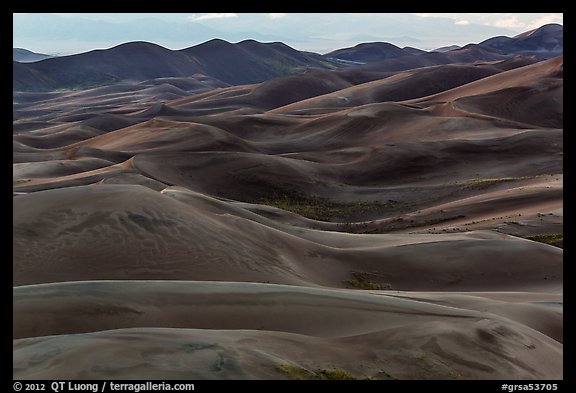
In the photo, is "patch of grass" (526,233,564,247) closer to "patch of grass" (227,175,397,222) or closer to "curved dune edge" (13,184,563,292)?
"curved dune edge" (13,184,563,292)

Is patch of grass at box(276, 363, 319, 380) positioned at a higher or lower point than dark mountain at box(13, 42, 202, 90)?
lower

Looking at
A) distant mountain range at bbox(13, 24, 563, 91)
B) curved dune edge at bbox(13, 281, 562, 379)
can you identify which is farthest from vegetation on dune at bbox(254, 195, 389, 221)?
distant mountain range at bbox(13, 24, 563, 91)

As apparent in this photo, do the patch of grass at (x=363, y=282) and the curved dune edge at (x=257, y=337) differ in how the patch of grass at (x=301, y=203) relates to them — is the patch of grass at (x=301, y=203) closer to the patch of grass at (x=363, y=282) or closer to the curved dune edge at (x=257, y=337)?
the patch of grass at (x=363, y=282)

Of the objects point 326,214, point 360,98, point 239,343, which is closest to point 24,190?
point 326,214

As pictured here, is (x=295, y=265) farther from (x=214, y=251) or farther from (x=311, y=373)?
(x=311, y=373)

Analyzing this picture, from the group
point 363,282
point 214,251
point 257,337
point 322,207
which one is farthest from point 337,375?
point 322,207

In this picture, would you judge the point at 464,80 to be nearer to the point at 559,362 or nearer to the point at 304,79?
the point at 304,79

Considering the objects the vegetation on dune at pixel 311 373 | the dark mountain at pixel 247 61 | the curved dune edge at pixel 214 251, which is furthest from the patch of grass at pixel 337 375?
the dark mountain at pixel 247 61
